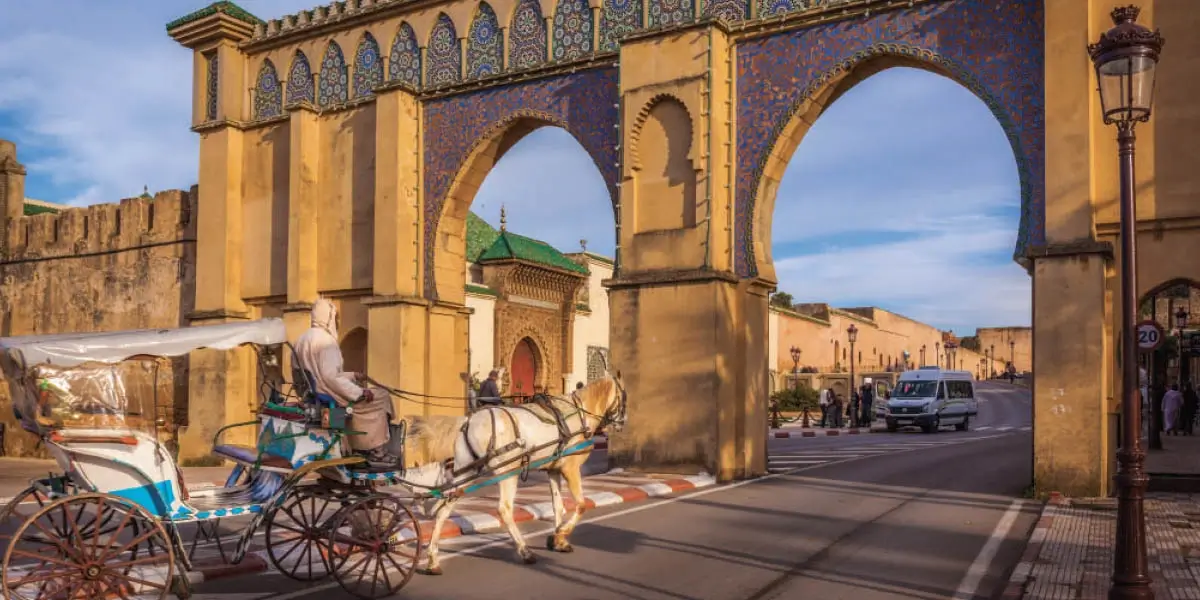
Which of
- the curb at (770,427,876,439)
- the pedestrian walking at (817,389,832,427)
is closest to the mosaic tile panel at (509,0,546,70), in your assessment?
the curb at (770,427,876,439)

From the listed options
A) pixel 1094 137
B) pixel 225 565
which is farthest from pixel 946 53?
pixel 225 565

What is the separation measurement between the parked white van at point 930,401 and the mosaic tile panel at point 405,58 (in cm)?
1934

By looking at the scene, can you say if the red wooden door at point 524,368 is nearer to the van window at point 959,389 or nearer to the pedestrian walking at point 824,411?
the pedestrian walking at point 824,411

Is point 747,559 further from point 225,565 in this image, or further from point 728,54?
point 728,54

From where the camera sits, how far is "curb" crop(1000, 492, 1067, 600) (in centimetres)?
721

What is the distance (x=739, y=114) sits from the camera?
1512cm

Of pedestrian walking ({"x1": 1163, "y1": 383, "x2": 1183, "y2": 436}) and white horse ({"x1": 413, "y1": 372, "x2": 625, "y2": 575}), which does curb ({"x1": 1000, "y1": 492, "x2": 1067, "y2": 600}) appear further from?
pedestrian walking ({"x1": 1163, "y1": 383, "x2": 1183, "y2": 436})

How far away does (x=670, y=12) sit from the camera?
15469mm

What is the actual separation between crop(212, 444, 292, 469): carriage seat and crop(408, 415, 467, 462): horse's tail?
98 cm

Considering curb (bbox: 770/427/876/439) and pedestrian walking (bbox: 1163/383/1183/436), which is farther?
curb (bbox: 770/427/876/439)

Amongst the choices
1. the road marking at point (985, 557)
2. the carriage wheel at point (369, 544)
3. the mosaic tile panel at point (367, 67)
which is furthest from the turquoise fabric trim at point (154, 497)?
the mosaic tile panel at point (367, 67)

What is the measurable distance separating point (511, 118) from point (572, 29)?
174 cm

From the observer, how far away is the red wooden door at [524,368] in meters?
29.7

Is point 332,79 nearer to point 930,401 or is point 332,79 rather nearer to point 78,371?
point 78,371
